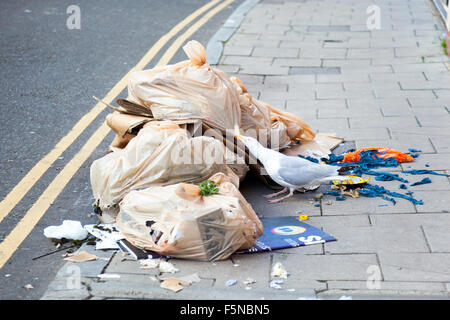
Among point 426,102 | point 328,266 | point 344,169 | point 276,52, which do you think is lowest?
point 328,266

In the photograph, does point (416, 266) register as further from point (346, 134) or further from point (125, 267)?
point (346, 134)

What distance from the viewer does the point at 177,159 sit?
4.16 meters

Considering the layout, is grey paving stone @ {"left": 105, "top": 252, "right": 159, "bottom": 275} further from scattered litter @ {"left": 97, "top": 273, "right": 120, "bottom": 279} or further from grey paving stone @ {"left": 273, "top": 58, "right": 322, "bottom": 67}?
grey paving stone @ {"left": 273, "top": 58, "right": 322, "bottom": 67}

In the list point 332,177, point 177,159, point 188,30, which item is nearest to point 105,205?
point 177,159

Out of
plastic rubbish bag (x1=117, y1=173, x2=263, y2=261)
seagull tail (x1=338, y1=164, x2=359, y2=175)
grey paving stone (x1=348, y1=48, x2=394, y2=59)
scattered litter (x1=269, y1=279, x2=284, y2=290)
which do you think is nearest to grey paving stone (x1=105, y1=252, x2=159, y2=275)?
plastic rubbish bag (x1=117, y1=173, x2=263, y2=261)

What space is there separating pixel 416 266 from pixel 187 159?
5.50 feet

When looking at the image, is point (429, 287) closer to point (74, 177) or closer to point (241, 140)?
point (241, 140)

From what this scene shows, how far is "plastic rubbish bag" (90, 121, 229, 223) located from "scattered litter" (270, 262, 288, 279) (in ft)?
3.08

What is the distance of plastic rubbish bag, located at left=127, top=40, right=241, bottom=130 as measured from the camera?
478cm

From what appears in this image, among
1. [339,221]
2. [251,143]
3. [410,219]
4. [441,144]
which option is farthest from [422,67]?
[339,221]

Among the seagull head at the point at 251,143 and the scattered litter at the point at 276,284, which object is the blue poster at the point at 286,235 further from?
the seagull head at the point at 251,143

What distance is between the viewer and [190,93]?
4867mm
